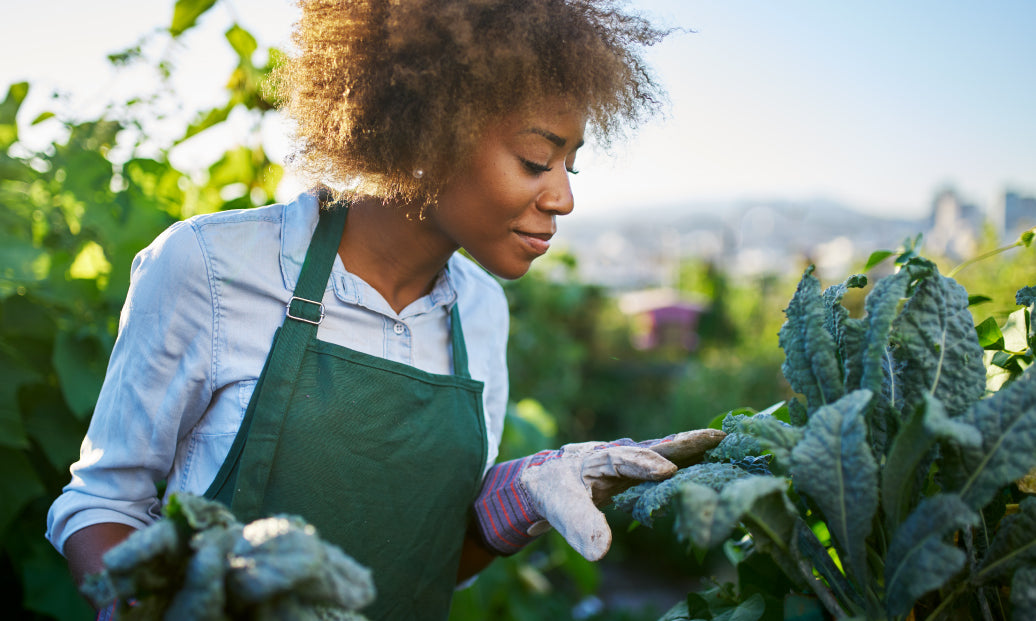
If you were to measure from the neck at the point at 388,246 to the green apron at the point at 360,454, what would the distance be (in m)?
0.04

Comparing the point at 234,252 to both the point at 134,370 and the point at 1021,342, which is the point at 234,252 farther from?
the point at 1021,342

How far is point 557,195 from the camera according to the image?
1230mm

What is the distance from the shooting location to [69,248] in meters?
1.90

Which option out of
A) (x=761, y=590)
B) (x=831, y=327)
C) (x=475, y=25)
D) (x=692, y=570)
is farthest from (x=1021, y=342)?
(x=692, y=570)

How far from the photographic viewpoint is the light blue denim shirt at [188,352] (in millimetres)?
1104

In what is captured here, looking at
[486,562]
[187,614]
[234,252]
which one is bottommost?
[486,562]

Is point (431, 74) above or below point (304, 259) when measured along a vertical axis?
above

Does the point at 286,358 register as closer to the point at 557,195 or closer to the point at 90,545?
the point at 90,545

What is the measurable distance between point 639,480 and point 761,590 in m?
0.21

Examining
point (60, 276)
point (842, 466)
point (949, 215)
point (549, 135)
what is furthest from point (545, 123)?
point (949, 215)

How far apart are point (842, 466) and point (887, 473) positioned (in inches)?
1.8

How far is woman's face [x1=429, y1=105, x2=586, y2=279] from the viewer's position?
119 centimetres

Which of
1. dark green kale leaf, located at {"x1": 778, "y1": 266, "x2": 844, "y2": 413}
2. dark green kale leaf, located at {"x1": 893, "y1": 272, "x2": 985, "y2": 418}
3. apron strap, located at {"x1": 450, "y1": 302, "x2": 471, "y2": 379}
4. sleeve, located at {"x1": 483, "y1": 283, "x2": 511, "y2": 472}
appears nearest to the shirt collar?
apron strap, located at {"x1": 450, "y1": 302, "x2": 471, "y2": 379}

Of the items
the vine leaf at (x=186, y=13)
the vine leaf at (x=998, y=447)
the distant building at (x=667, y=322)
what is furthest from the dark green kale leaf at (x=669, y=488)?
the distant building at (x=667, y=322)
